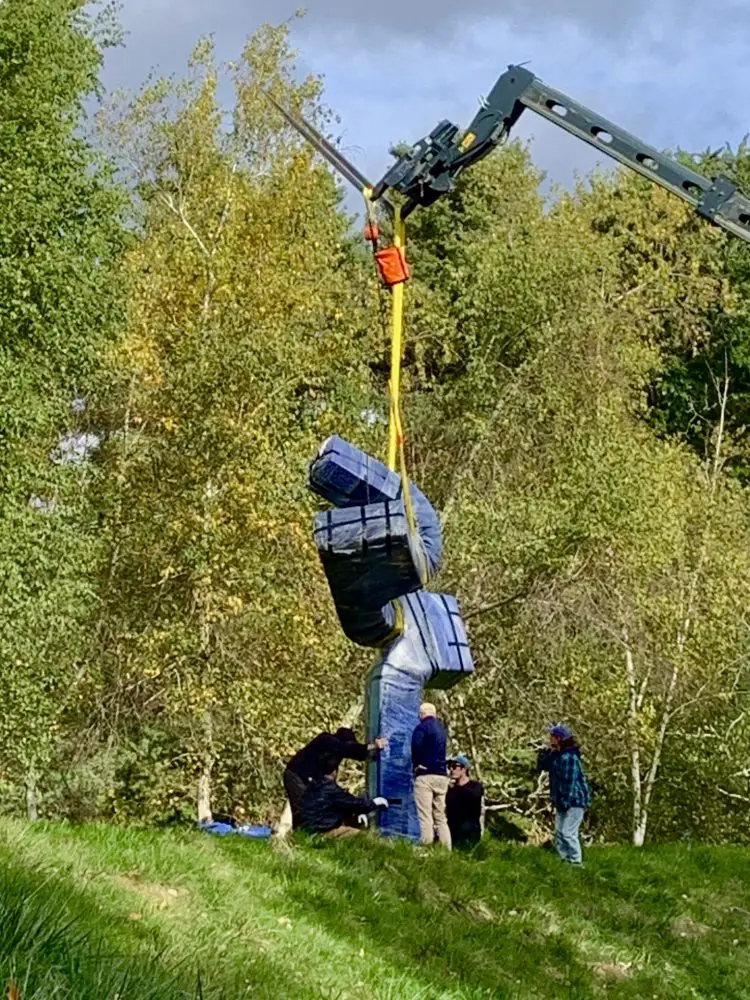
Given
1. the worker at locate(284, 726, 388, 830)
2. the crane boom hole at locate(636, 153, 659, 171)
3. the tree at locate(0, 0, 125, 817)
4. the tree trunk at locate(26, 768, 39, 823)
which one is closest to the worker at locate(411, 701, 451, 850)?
the worker at locate(284, 726, 388, 830)

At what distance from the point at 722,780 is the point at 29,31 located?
16.5 m

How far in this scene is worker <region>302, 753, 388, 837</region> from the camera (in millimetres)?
10828

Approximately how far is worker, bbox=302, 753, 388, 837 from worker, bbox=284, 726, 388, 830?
0.03 metres

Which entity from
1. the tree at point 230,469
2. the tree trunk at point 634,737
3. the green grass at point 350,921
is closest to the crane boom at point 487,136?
the green grass at point 350,921

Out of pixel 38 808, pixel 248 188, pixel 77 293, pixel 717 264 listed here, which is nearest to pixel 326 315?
pixel 248 188

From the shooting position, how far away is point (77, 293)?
16.8 m

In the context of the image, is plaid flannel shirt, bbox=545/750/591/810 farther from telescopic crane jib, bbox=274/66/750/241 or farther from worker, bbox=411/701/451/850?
telescopic crane jib, bbox=274/66/750/241

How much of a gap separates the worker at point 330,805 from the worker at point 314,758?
0.11 feet

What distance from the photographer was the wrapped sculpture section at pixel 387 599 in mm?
10523

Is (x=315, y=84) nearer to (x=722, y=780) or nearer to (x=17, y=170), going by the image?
(x=17, y=170)

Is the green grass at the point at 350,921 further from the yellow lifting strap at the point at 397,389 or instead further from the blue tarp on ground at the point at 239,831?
the yellow lifting strap at the point at 397,389

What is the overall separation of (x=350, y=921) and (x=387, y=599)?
338 cm

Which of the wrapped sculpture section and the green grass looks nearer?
the green grass

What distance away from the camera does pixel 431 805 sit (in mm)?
11789
